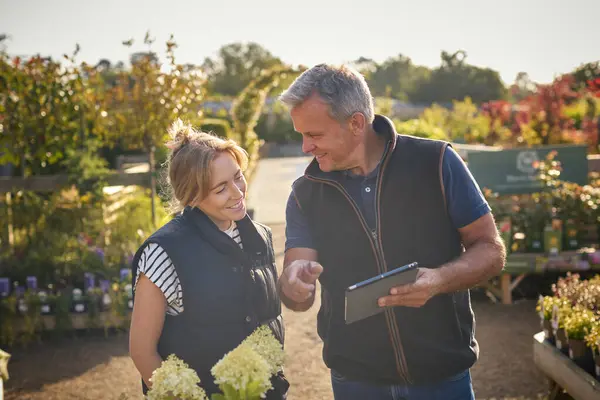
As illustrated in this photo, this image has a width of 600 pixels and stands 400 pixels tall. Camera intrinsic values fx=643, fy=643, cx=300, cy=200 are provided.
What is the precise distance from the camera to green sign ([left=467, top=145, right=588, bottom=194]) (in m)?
7.22

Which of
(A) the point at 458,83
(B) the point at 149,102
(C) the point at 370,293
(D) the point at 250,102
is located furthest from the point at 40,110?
(A) the point at 458,83

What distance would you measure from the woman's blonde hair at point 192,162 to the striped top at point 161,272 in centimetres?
22

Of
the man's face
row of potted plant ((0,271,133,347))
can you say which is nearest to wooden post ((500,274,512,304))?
row of potted plant ((0,271,133,347))

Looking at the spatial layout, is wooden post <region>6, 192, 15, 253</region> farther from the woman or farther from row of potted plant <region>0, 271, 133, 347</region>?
the woman

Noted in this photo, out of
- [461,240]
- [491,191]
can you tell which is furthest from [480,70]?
[461,240]

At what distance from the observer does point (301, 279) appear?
6.59 feet

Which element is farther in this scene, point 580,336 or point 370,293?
point 580,336

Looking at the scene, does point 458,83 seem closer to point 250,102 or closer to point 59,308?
point 250,102

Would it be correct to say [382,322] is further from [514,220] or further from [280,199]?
[280,199]

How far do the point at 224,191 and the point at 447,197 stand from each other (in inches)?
29.6

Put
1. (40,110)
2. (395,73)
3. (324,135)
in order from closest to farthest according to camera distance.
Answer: (324,135), (40,110), (395,73)

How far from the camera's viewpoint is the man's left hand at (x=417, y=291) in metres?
1.85

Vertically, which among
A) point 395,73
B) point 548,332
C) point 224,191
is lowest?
point 548,332

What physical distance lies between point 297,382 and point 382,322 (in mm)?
2967
